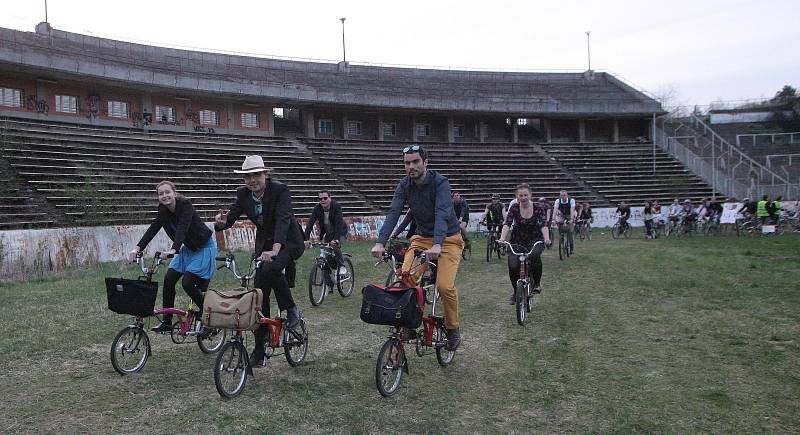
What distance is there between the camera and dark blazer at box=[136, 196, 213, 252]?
22.7ft

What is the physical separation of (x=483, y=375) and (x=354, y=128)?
3890 centimetres

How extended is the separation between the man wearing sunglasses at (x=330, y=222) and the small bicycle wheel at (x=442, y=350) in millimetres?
4577

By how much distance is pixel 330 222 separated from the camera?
37.9 feet

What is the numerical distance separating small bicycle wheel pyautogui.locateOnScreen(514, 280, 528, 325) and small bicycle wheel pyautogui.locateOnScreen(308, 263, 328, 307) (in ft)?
12.2

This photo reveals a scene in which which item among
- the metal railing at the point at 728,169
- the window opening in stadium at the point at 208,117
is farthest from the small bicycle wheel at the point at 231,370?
the metal railing at the point at 728,169

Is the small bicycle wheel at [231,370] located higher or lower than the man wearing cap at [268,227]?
lower

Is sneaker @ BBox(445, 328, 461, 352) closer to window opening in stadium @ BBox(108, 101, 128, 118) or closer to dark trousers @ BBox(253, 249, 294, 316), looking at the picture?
dark trousers @ BBox(253, 249, 294, 316)

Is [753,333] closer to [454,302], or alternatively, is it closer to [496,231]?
[454,302]

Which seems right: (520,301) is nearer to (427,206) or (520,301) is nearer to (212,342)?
Result: (427,206)

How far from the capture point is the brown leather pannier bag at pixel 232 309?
5.66m

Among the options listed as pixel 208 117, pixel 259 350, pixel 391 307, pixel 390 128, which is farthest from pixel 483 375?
pixel 390 128

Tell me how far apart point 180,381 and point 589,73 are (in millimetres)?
54209

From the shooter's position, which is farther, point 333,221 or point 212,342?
point 333,221

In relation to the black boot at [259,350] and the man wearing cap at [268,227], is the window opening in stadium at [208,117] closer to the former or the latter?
the man wearing cap at [268,227]
